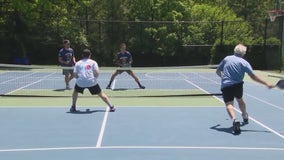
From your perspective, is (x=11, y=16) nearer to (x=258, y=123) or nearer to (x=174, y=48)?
(x=174, y=48)

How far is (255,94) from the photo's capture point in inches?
626

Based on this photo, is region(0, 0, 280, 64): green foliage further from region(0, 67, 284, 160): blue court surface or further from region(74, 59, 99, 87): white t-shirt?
region(0, 67, 284, 160): blue court surface

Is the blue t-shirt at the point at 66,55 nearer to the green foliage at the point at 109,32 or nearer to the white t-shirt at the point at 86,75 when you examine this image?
the white t-shirt at the point at 86,75

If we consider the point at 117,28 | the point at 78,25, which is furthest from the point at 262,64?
the point at 78,25

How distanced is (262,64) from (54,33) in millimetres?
14600

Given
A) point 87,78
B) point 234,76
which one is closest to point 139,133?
point 234,76

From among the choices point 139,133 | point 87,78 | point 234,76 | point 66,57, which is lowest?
point 139,133

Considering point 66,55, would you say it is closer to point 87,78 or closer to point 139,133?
point 87,78

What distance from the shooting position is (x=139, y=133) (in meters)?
9.00

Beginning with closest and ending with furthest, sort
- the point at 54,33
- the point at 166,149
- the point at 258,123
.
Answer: the point at 166,149, the point at 258,123, the point at 54,33

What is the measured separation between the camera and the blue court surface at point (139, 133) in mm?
7402

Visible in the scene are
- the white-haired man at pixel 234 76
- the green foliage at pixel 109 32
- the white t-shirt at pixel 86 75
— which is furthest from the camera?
the green foliage at pixel 109 32

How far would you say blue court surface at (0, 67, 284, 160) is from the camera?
24.3 feet

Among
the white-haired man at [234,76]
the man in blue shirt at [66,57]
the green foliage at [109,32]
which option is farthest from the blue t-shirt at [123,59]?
the green foliage at [109,32]
